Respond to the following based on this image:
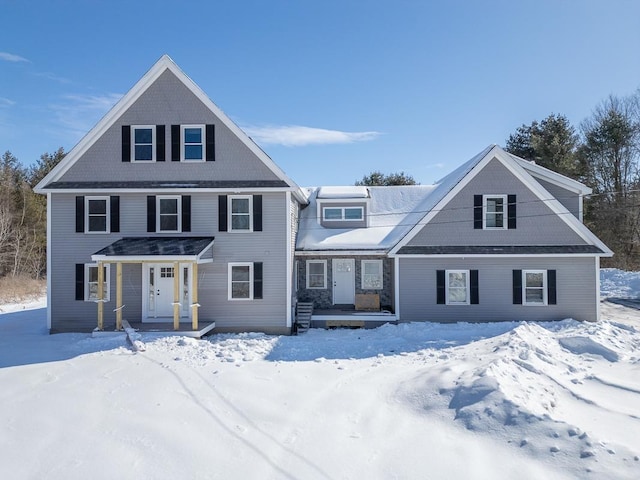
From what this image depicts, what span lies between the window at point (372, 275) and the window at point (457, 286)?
3100 millimetres

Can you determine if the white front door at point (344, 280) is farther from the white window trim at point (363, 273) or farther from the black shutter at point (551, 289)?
the black shutter at point (551, 289)

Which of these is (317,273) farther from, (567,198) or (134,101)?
(567,198)

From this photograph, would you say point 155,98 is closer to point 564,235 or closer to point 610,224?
point 564,235

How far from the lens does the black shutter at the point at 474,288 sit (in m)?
15.7

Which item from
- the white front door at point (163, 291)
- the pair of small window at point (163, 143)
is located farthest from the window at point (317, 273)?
the pair of small window at point (163, 143)

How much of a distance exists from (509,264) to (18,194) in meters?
36.7

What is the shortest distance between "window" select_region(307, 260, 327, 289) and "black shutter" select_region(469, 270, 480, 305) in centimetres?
596

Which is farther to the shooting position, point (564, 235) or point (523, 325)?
point (564, 235)

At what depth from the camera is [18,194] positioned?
33.9 meters

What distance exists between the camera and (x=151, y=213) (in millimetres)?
14930

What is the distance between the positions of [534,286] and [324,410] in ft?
37.5

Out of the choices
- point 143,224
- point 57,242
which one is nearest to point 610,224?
point 143,224

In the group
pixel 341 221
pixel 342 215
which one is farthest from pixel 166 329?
pixel 342 215

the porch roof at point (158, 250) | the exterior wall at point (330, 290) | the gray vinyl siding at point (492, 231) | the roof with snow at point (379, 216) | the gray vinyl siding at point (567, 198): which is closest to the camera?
the porch roof at point (158, 250)
